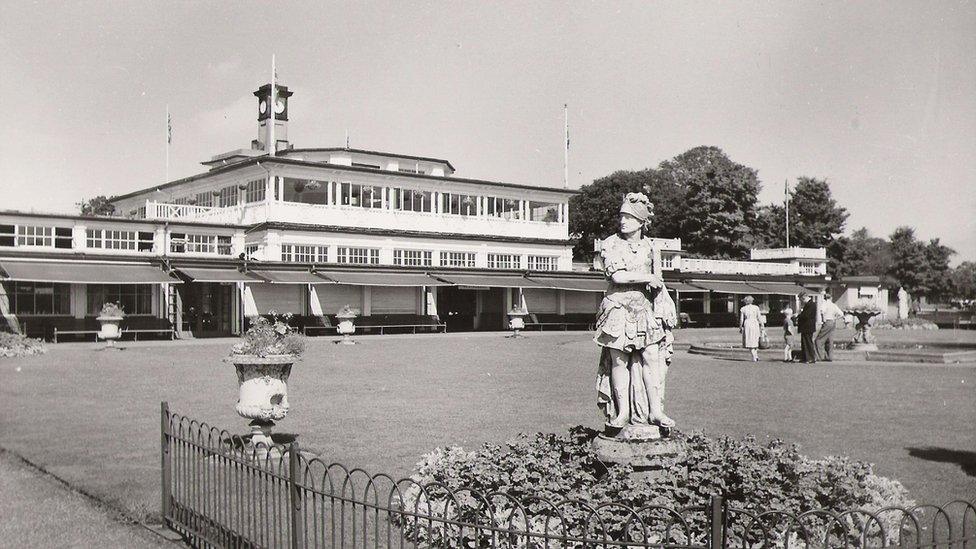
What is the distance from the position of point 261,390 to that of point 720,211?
5749 cm

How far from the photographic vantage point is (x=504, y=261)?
45688 mm

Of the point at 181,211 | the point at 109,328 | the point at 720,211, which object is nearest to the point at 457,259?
the point at 181,211

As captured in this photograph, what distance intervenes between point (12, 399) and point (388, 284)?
75.9 ft

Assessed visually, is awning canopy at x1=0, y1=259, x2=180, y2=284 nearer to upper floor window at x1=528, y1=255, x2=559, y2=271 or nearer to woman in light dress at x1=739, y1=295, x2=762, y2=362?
woman in light dress at x1=739, y1=295, x2=762, y2=362

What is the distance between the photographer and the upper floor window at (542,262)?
46.9 meters

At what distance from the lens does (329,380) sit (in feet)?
57.3

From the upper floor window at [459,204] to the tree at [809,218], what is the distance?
3467 centimetres

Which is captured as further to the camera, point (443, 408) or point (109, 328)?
point (109, 328)

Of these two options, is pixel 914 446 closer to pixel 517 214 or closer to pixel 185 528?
pixel 185 528

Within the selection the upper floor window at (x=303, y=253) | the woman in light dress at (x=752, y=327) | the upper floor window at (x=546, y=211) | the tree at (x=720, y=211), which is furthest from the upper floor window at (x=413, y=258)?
the tree at (x=720, y=211)

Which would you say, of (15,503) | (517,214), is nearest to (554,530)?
(15,503)

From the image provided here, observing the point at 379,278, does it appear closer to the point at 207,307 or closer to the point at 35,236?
the point at 207,307

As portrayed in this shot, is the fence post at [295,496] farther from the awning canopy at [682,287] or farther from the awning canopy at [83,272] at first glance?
the awning canopy at [682,287]

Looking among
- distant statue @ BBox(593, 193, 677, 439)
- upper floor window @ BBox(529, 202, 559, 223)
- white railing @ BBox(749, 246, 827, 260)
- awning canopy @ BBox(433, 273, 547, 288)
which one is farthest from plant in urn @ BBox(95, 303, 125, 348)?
white railing @ BBox(749, 246, 827, 260)
